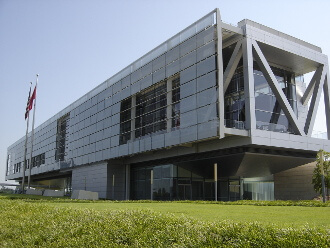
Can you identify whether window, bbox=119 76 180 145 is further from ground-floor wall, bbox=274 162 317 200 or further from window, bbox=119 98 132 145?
ground-floor wall, bbox=274 162 317 200

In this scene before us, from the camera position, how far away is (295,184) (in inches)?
1587

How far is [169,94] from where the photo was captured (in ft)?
130

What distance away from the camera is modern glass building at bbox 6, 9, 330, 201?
3272 centimetres

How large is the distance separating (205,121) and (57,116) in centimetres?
5214

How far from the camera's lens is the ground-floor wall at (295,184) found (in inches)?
1558

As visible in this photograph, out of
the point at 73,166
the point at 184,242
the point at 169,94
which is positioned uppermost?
the point at 169,94

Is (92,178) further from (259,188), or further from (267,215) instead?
(267,215)

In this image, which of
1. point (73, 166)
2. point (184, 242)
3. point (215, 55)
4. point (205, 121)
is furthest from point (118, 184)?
point (184, 242)

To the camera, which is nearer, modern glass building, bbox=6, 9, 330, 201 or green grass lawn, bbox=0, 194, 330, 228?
green grass lawn, bbox=0, 194, 330, 228

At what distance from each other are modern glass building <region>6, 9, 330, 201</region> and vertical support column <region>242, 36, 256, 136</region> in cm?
9

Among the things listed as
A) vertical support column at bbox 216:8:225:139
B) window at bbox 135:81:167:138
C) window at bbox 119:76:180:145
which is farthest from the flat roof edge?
window at bbox 135:81:167:138

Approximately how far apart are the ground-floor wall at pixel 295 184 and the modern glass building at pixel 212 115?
0.32 m

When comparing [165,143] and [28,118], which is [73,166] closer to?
[28,118]

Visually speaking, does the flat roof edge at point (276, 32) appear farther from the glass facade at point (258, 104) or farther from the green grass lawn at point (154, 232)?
the green grass lawn at point (154, 232)
